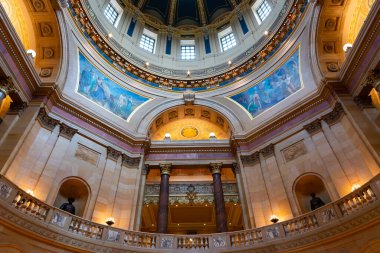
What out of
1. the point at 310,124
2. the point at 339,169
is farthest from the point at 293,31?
the point at 339,169

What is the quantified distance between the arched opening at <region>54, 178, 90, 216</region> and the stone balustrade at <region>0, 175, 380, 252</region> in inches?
110

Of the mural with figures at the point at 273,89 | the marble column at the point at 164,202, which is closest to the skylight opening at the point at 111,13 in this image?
the mural with figures at the point at 273,89

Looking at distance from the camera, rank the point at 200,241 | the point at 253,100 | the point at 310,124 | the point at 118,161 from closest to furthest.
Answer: the point at 200,241
the point at 310,124
the point at 118,161
the point at 253,100

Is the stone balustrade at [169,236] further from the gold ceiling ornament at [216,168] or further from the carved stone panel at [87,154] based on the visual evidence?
the gold ceiling ornament at [216,168]

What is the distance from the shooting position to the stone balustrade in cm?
902

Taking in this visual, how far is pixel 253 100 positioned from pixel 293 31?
17.1 ft

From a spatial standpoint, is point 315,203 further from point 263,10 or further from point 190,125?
point 263,10

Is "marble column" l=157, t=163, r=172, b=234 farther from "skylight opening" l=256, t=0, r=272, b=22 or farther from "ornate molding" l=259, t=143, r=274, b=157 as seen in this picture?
"skylight opening" l=256, t=0, r=272, b=22

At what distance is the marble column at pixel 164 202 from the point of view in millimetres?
13641

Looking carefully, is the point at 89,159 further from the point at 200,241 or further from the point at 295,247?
the point at 295,247

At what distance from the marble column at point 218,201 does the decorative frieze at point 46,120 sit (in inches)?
365

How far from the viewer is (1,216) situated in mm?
8359

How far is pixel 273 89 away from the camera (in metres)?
18.1

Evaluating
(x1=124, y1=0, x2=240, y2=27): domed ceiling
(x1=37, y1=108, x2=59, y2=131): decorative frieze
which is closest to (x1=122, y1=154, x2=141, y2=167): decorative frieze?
(x1=37, y1=108, x2=59, y2=131): decorative frieze
